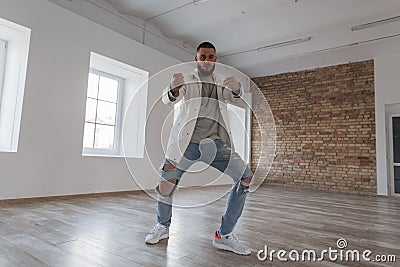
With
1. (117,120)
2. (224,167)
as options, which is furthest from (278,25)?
(224,167)

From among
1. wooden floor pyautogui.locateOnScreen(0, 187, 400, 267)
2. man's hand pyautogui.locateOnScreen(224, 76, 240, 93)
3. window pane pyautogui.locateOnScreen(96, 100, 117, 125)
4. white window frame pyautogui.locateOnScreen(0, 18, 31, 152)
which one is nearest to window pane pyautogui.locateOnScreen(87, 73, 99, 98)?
window pane pyautogui.locateOnScreen(96, 100, 117, 125)

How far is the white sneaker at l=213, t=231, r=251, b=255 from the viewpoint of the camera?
163cm

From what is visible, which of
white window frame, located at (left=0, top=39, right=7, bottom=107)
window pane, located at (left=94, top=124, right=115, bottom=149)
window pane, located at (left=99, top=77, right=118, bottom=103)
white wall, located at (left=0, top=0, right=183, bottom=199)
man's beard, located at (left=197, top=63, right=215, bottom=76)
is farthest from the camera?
window pane, located at (left=99, top=77, right=118, bottom=103)

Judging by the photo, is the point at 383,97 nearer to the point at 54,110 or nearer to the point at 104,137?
the point at 104,137

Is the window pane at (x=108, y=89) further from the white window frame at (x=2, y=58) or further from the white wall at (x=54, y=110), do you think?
the white window frame at (x=2, y=58)

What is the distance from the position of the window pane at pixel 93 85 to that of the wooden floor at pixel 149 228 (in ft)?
6.58

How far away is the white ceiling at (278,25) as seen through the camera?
178 inches

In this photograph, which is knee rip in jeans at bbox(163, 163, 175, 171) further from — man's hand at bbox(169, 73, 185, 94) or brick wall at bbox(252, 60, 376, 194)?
brick wall at bbox(252, 60, 376, 194)

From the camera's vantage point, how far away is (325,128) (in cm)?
678

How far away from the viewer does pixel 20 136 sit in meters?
3.29

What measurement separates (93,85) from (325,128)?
5.52 meters

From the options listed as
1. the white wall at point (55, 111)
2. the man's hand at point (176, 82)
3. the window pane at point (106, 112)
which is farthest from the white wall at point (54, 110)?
the man's hand at point (176, 82)

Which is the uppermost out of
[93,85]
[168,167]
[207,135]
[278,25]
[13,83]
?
[278,25]

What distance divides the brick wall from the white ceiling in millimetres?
538
